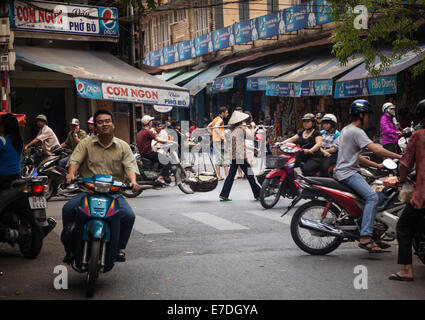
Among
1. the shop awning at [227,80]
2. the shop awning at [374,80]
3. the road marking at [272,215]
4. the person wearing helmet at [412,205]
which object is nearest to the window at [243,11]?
the shop awning at [227,80]

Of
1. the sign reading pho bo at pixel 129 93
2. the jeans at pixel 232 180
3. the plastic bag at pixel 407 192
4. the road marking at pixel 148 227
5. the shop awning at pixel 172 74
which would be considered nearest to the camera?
the plastic bag at pixel 407 192

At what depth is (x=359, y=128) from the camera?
7168 mm

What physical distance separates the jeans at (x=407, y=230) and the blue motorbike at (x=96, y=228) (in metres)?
2.59

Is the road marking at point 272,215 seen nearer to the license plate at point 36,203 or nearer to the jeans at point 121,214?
the license plate at point 36,203

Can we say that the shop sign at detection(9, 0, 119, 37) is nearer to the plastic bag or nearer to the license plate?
the license plate

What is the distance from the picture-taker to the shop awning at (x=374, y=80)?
17250mm

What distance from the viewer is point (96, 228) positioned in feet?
18.1

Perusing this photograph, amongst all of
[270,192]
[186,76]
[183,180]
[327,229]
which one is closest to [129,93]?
[183,180]

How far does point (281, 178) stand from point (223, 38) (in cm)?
1951

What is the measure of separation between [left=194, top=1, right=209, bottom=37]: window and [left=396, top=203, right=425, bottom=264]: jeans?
93.6 ft

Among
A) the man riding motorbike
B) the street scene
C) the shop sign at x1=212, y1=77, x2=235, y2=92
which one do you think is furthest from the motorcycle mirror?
the shop sign at x1=212, y1=77, x2=235, y2=92
